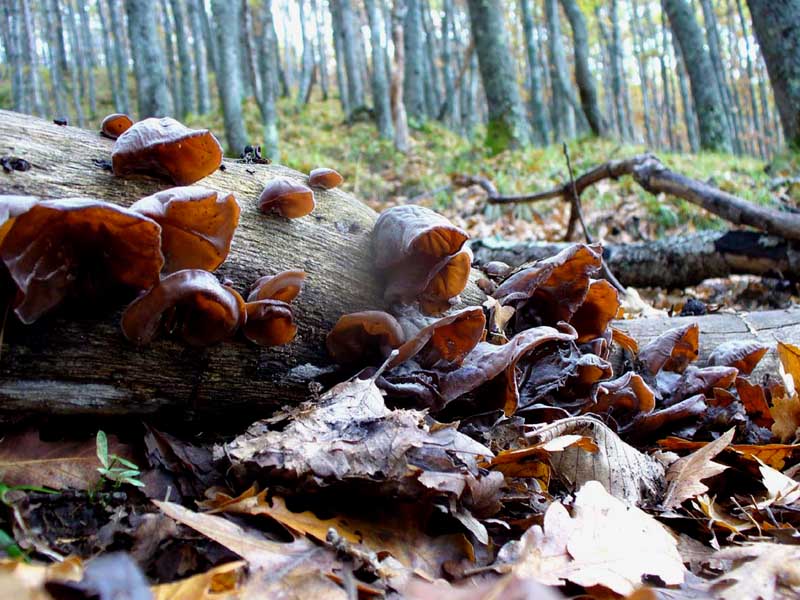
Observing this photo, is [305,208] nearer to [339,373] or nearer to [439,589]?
[339,373]

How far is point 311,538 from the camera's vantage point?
1.52m

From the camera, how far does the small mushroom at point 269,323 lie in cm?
191

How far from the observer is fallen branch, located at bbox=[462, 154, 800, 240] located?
4.48 metres

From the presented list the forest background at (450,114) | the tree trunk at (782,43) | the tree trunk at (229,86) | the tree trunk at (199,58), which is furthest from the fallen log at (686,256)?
the tree trunk at (199,58)

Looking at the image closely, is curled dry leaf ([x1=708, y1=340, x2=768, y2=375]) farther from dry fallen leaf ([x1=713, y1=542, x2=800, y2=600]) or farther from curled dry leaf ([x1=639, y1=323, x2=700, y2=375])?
→ dry fallen leaf ([x1=713, y1=542, x2=800, y2=600])

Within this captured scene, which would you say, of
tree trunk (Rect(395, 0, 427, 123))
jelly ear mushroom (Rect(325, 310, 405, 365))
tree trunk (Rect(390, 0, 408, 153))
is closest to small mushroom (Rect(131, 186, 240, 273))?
jelly ear mushroom (Rect(325, 310, 405, 365))

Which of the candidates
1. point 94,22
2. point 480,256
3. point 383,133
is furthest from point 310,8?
point 480,256

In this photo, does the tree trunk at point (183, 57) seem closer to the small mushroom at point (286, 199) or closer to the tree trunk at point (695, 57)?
the tree trunk at point (695, 57)

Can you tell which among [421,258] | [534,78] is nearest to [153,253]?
[421,258]

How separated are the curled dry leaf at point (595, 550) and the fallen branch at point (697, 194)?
364 cm

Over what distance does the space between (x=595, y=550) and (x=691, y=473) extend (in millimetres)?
766

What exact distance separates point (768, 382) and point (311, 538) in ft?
8.25

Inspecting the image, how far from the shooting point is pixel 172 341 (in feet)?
6.36

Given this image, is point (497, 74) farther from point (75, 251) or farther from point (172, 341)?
point (75, 251)
